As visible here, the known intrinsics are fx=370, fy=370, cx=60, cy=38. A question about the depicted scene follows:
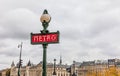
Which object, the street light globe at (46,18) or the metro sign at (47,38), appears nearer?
the street light globe at (46,18)

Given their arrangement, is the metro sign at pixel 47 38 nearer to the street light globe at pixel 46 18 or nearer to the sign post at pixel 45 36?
the sign post at pixel 45 36

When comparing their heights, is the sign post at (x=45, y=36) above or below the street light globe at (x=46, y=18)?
below

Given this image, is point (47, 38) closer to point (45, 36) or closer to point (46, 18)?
point (45, 36)

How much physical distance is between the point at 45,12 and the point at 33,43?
1.36m

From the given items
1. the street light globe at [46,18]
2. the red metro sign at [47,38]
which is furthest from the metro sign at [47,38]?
the street light globe at [46,18]

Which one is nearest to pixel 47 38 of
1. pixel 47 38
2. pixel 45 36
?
pixel 47 38

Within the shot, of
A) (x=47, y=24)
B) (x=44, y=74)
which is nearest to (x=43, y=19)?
(x=47, y=24)

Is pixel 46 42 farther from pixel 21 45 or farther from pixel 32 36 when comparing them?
pixel 21 45

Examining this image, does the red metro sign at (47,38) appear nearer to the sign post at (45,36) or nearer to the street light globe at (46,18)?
the sign post at (45,36)

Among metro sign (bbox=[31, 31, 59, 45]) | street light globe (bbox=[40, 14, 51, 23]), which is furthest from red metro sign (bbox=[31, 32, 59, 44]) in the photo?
street light globe (bbox=[40, 14, 51, 23])

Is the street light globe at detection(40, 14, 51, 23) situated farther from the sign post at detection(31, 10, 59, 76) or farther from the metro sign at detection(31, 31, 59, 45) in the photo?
the metro sign at detection(31, 31, 59, 45)

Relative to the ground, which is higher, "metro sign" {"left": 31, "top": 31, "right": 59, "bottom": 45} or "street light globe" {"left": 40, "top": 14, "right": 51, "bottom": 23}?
"street light globe" {"left": 40, "top": 14, "right": 51, "bottom": 23}

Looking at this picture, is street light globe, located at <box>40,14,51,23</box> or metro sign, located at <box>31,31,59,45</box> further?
metro sign, located at <box>31,31,59,45</box>

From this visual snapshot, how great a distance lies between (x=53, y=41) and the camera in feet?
47.5
